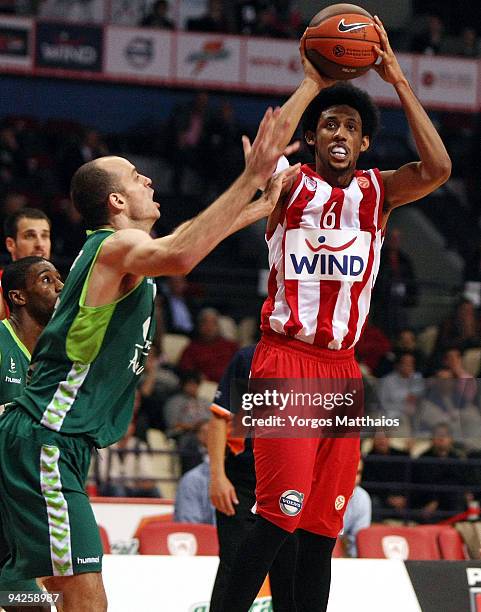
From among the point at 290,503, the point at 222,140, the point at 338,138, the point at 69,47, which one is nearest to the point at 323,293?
the point at 338,138

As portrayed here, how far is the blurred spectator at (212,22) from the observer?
1539cm

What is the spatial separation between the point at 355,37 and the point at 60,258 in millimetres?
8556

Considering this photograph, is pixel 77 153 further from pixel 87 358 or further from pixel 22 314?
pixel 87 358

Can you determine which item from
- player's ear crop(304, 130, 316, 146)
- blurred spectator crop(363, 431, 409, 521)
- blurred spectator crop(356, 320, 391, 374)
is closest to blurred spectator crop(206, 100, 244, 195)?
blurred spectator crop(356, 320, 391, 374)

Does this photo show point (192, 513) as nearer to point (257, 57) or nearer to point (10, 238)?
point (10, 238)

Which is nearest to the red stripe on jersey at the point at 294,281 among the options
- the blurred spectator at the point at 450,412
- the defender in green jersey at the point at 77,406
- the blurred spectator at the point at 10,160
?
the defender in green jersey at the point at 77,406

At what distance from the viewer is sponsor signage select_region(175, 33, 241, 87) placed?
15.0 m

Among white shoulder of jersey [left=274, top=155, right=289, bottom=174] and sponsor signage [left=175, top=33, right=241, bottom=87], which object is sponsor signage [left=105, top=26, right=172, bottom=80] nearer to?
sponsor signage [left=175, top=33, right=241, bottom=87]

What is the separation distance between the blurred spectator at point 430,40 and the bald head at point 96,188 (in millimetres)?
12166

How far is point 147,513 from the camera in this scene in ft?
28.9

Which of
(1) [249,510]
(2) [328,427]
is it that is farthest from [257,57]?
(2) [328,427]

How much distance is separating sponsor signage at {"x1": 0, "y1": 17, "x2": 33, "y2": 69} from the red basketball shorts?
10.5m

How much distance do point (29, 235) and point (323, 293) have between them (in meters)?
2.47

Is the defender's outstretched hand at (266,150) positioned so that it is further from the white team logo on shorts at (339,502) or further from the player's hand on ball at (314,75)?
the white team logo on shorts at (339,502)
